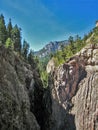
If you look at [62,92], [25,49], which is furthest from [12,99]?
[25,49]

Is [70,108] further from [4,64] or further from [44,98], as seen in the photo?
[4,64]

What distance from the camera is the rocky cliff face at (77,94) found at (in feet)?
176

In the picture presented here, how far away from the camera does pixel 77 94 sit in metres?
56.5

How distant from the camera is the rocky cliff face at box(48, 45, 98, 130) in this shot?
2117 inches

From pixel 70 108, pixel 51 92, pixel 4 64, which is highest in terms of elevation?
pixel 4 64

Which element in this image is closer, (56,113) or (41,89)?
(56,113)

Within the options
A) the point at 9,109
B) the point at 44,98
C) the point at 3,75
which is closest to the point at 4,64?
the point at 3,75

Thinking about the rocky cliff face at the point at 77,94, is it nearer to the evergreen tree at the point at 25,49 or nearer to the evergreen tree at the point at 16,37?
the evergreen tree at the point at 16,37

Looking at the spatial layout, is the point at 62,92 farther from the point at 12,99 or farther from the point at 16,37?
the point at 16,37

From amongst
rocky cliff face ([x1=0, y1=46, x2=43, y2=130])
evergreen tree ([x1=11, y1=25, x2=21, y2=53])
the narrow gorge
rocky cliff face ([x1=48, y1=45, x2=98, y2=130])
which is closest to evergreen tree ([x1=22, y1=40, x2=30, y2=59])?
evergreen tree ([x1=11, y1=25, x2=21, y2=53])

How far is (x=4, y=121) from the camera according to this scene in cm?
3994

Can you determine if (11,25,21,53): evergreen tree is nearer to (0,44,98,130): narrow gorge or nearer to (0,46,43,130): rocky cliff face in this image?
(0,44,98,130): narrow gorge

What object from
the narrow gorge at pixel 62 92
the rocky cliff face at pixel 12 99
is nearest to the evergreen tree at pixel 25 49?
the narrow gorge at pixel 62 92

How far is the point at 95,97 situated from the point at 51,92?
37.3ft
